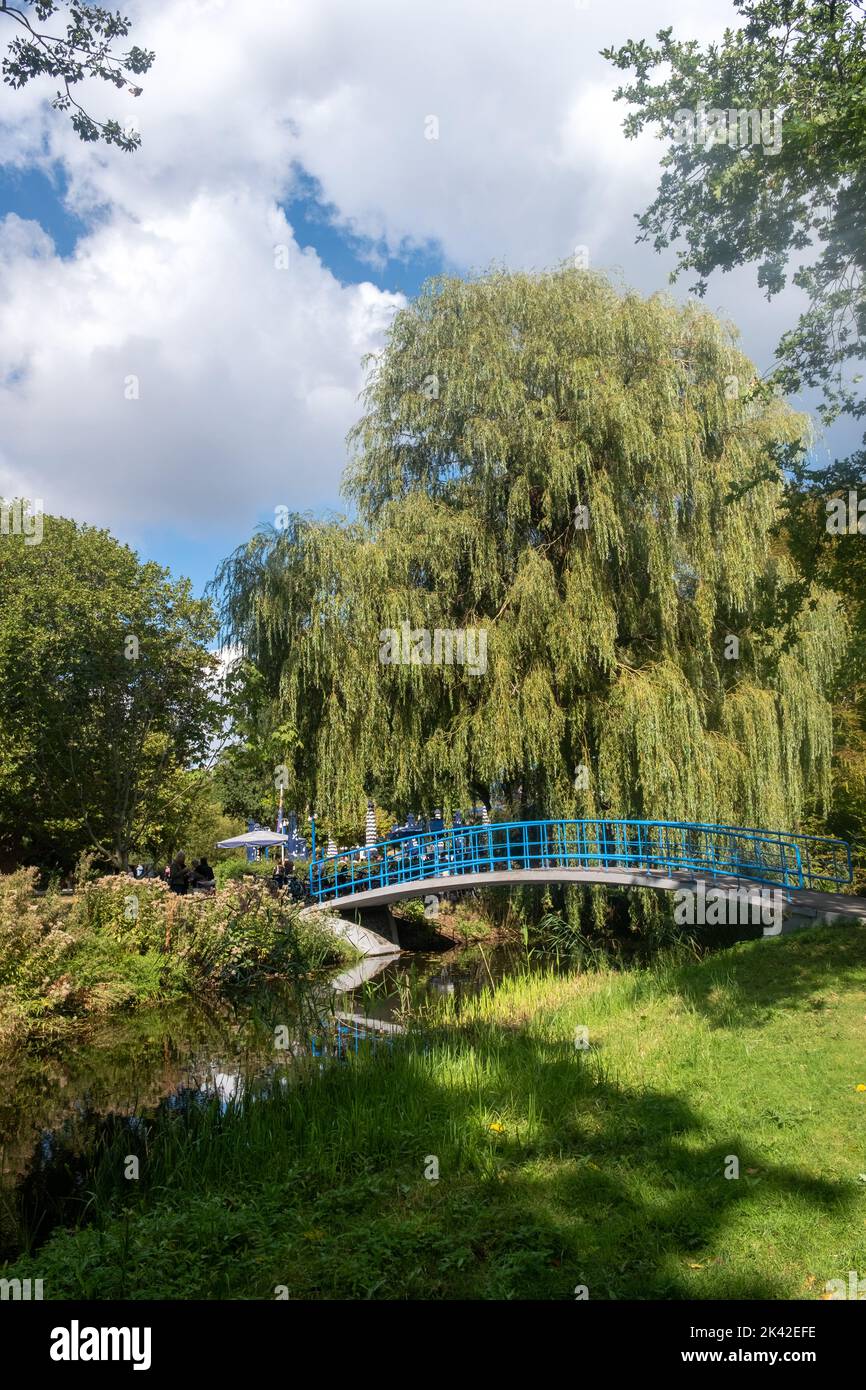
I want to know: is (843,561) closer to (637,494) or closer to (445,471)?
(637,494)

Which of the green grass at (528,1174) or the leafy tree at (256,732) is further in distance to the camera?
the leafy tree at (256,732)

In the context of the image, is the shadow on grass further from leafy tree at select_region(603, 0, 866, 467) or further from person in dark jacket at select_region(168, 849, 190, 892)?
person in dark jacket at select_region(168, 849, 190, 892)

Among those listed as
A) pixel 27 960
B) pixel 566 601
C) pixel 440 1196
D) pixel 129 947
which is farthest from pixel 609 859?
pixel 440 1196

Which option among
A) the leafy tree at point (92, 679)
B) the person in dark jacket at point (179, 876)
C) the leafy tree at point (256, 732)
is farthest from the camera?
the leafy tree at point (92, 679)

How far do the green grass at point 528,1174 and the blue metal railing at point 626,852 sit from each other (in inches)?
211

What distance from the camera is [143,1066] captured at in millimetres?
9531

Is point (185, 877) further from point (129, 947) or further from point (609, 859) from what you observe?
point (609, 859)

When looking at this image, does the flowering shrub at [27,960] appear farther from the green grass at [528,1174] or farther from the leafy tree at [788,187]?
the leafy tree at [788,187]

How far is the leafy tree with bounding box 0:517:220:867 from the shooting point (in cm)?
1809

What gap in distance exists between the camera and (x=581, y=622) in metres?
14.4

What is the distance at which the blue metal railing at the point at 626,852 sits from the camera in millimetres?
13445

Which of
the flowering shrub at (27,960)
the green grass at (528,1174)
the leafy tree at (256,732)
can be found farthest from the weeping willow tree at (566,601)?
the green grass at (528,1174)
